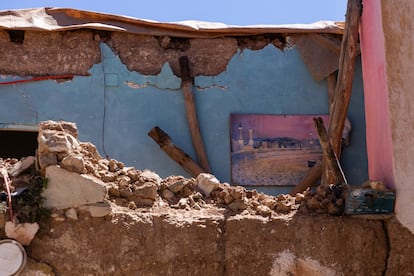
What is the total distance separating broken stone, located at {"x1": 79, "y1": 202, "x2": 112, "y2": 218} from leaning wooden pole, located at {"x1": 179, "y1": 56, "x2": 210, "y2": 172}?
4.11 meters

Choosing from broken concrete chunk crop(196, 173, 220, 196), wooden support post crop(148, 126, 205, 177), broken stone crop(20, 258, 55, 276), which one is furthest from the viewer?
wooden support post crop(148, 126, 205, 177)

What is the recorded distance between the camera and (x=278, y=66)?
7.56 metres

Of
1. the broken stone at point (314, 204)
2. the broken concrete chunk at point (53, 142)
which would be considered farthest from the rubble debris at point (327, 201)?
the broken concrete chunk at point (53, 142)

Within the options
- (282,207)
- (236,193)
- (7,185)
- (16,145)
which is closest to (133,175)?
(236,193)

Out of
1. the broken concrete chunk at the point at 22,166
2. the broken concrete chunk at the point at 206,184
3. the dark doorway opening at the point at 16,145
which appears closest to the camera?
the broken concrete chunk at the point at 22,166

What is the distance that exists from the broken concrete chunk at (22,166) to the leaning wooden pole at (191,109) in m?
4.00

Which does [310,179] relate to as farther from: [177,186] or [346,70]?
[177,186]

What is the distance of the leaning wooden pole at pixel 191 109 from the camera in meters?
7.24

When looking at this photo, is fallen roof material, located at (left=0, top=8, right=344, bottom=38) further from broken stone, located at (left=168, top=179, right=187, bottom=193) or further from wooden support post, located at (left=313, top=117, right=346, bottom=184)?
broken stone, located at (left=168, top=179, right=187, bottom=193)

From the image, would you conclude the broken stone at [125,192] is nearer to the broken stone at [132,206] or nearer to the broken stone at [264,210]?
the broken stone at [132,206]

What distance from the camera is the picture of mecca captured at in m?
7.25

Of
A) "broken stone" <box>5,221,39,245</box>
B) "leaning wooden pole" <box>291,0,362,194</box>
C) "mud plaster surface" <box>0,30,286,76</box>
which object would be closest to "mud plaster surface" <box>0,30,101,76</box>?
"mud plaster surface" <box>0,30,286,76</box>

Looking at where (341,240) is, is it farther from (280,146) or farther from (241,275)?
(280,146)

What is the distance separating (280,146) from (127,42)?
201cm
